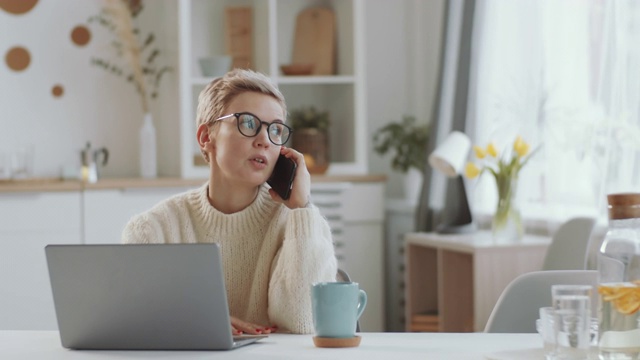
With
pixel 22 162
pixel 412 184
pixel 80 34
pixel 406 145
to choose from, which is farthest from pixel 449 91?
pixel 22 162

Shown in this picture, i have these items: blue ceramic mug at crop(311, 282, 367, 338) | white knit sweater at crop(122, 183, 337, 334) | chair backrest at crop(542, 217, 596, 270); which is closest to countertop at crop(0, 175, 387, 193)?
chair backrest at crop(542, 217, 596, 270)

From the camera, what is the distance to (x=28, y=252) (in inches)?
166

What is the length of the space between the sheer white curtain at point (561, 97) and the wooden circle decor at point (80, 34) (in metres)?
1.77

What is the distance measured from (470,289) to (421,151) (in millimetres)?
878

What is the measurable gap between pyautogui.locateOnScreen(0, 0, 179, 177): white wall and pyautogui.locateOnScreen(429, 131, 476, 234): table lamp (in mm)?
1280

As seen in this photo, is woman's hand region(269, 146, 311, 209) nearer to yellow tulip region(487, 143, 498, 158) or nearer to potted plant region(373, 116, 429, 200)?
yellow tulip region(487, 143, 498, 158)

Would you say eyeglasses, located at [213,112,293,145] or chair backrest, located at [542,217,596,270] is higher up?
eyeglasses, located at [213,112,293,145]

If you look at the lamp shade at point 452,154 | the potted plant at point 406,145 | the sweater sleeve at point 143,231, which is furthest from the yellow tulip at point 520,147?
the sweater sleeve at point 143,231

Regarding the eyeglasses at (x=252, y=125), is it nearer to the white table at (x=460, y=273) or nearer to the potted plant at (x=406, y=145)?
the white table at (x=460, y=273)

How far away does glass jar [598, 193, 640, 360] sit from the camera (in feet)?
4.82

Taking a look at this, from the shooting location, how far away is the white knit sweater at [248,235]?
6.73ft

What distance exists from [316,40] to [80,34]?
1.07 metres

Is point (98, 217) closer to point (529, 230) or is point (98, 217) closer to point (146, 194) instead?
point (146, 194)

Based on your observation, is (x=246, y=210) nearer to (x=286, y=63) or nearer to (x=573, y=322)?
(x=573, y=322)
